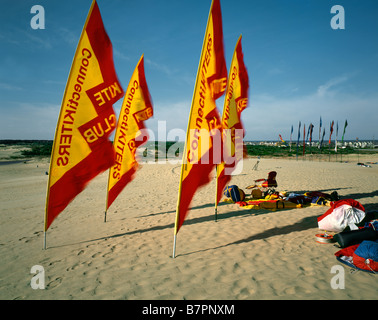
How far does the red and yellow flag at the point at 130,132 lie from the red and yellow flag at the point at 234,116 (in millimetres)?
2625

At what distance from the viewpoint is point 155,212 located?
8.28 m

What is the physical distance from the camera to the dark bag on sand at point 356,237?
15.1 feet

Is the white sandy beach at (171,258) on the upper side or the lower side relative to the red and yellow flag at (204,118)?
lower

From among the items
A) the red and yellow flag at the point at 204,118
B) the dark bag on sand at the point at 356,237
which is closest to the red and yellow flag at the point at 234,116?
the red and yellow flag at the point at 204,118

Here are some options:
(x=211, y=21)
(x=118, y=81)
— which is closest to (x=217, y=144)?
(x=211, y=21)

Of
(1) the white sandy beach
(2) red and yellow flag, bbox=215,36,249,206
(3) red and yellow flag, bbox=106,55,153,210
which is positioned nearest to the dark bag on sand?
(1) the white sandy beach

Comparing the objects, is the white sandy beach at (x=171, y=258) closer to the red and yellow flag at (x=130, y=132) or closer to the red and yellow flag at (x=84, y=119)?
the red and yellow flag at (x=84, y=119)

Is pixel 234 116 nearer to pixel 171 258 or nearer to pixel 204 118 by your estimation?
pixel 204 118

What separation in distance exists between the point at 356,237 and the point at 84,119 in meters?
6.49

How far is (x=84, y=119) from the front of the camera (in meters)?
4.82

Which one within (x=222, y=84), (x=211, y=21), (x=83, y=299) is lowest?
(x=83, y=299)
